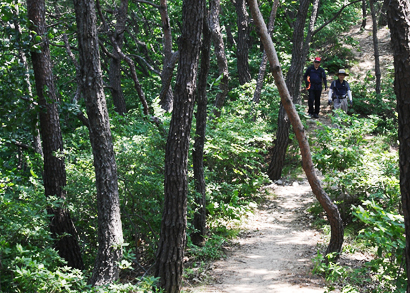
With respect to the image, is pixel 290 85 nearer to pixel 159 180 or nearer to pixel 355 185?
pixel 355 185

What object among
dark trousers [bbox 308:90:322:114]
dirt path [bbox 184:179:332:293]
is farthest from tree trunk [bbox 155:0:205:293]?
dark trousers [bbox 308:90:322:114]

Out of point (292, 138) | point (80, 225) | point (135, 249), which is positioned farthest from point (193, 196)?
point (292, 138)

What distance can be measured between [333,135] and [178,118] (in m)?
4.17

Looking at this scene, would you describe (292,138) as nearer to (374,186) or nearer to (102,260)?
(374,186)

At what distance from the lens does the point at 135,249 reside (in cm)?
680

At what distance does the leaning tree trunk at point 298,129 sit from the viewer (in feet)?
18.2

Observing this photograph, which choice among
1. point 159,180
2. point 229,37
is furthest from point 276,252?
point 229,37

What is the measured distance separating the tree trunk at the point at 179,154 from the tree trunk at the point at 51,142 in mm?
2010

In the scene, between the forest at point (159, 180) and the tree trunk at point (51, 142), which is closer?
the forest at point (159, 180)

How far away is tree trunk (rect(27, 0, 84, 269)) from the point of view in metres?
6.35

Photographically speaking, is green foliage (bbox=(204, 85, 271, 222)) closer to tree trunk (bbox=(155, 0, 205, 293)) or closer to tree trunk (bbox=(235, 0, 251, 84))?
tree trunk (bbox=(155, 0, 205, 293))

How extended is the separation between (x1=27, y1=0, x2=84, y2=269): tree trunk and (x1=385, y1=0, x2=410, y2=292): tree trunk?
5179 millimetres

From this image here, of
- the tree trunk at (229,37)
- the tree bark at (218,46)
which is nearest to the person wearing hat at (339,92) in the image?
the tree bark at (218,46)

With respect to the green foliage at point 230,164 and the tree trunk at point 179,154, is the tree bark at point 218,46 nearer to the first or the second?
the green foliage at point 230,164
